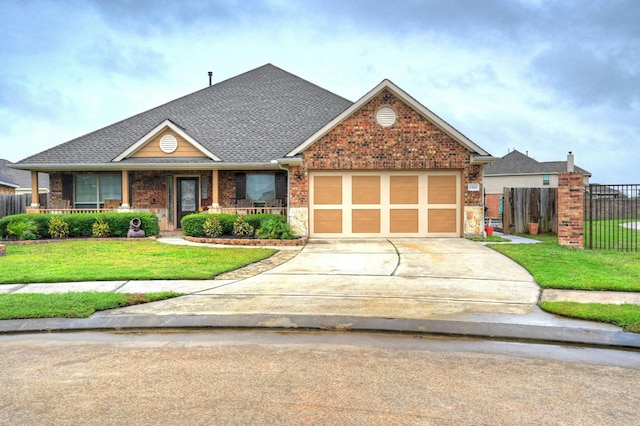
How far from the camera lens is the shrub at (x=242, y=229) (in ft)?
54.8

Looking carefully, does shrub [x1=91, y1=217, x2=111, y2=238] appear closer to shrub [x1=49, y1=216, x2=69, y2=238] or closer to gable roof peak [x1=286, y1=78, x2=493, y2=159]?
shrub [x1=49, y1=216, x2=69, y2=238]

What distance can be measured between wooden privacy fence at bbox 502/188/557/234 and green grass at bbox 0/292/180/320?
611 inches

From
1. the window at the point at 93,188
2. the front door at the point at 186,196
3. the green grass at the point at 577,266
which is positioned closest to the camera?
the green grass at the point at 577,266

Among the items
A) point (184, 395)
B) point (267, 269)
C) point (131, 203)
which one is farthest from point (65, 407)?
point (131, 203)

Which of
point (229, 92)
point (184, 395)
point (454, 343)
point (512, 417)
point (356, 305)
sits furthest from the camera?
point (229, 92)

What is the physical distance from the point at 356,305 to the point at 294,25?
69.5 ft

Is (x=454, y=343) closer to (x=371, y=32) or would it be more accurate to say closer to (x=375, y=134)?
(x=375, y=134)

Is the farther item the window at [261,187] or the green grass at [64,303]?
the window at [261,187]

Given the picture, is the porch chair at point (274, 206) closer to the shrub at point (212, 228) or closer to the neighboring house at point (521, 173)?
the shrub at point (212, 228)

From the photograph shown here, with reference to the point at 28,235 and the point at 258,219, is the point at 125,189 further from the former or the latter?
the point at 258,219

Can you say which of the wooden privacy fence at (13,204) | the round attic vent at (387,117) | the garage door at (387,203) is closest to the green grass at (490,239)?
the garage door at (387,203)

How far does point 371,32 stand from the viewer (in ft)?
78.5

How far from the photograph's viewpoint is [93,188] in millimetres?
20766

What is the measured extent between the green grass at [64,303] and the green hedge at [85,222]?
379 inches
